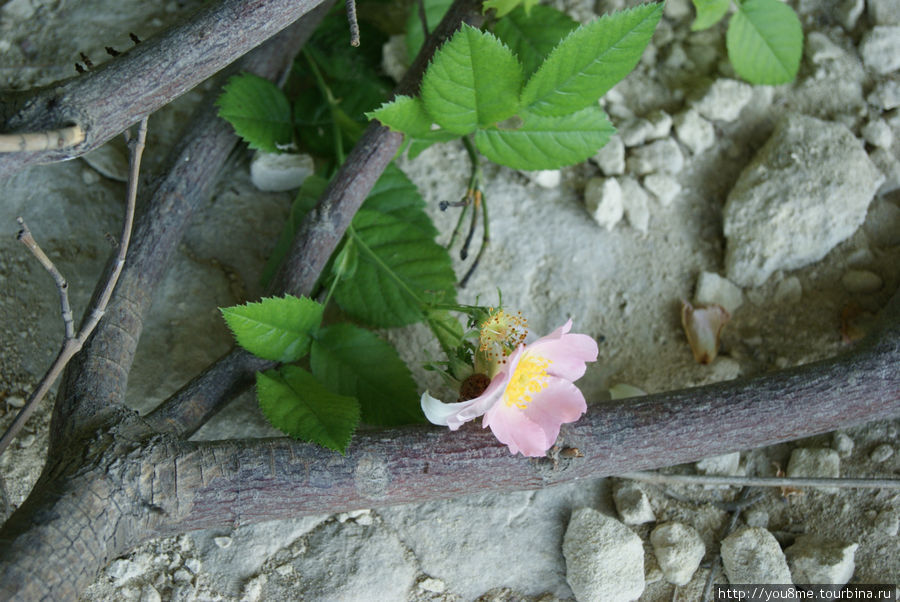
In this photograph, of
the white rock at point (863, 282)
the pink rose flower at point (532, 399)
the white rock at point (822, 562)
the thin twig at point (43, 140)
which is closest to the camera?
the thin twig at point (43, 140)

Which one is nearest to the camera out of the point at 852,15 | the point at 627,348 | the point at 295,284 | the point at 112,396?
the point at 112,396

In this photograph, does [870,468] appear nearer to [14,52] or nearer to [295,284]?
[295,284]

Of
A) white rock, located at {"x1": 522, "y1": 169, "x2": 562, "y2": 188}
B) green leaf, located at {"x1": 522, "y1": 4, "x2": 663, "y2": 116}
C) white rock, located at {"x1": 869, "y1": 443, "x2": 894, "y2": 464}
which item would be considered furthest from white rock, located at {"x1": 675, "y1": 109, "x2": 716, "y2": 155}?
white rock, located at {"x1": 869, "y1": 443, "x2": 894, "y2": 464}

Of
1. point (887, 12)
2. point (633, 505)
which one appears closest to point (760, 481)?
Result: point (633, 505)

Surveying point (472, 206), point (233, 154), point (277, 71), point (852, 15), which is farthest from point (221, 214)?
point (852, 15)

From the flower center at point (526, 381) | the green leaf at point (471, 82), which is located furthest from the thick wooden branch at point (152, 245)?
the flower center at point (526, 381)

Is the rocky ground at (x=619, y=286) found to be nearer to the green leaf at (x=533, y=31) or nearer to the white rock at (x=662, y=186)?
the white rock at (x=662, y=186)

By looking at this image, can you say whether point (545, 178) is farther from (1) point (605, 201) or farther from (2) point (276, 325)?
(2) point (276, 325)
